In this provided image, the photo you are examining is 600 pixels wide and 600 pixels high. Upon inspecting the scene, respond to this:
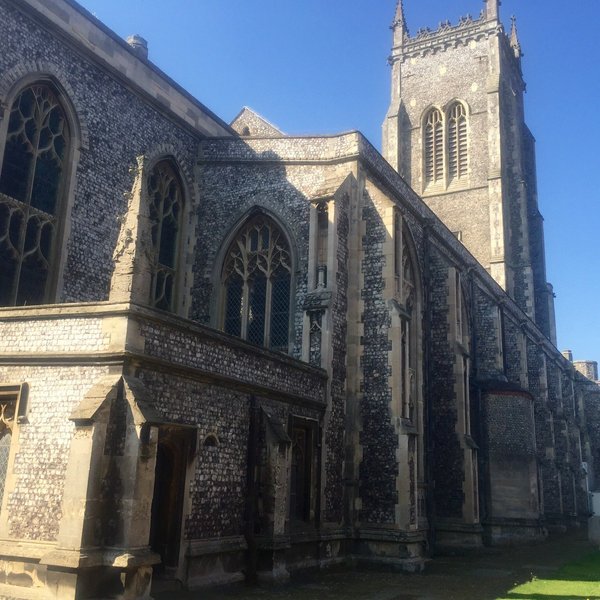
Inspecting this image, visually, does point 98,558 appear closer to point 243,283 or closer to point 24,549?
point 24,549

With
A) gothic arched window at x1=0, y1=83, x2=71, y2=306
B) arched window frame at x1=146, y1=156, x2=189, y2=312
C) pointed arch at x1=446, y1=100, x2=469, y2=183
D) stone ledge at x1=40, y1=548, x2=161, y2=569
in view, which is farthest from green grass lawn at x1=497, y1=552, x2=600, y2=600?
pointed arch at x1=446, y1=100, x2=469, y2=183

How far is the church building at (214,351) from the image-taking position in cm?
1073

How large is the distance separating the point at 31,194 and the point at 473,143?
104 feet

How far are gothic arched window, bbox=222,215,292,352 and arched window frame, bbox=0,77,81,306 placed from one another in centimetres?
516

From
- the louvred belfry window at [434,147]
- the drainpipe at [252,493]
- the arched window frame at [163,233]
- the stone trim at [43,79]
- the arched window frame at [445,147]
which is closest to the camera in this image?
the drainpipe at [252,493]

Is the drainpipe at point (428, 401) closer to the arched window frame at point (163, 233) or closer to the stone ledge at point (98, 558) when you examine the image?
the arched window frame at point (163, 233)

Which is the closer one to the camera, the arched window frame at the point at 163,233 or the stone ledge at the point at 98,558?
the stone ledge at the point at 98,558

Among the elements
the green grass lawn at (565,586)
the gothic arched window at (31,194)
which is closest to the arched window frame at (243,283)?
the gothic arched window at (31,194)

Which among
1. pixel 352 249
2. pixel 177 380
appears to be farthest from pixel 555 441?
pixel 177 380

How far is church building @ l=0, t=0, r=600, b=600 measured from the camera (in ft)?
35.2

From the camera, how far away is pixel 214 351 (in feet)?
42.5

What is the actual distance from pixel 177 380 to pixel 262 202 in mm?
8777

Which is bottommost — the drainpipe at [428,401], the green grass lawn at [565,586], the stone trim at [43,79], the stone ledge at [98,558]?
the green grass lawn at [565,586]

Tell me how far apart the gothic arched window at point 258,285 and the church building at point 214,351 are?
0.21ft
